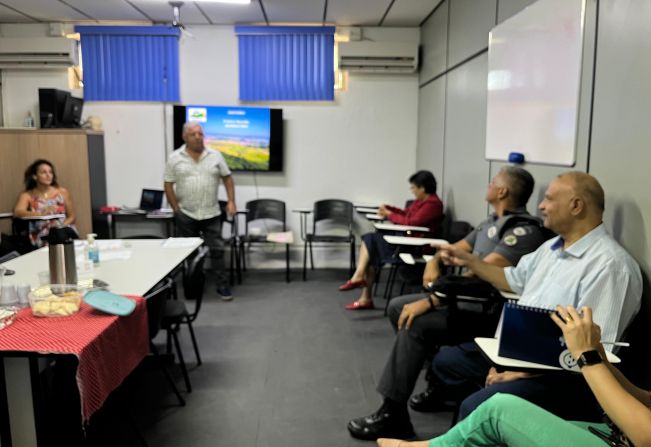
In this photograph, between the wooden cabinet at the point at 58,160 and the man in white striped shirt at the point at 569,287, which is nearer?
the man in white striped shirt at the point at 569,287

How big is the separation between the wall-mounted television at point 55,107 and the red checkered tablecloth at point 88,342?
4181 millimetres

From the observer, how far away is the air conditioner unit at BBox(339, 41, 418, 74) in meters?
5.96

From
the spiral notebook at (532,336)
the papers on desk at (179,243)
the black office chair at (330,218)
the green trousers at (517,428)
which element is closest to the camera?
the green trousers at (517,428)

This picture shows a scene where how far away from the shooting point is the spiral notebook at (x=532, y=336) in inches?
65.1

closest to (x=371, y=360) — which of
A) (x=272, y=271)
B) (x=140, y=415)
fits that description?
(x=140, y=415)

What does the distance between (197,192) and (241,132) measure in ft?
4.42

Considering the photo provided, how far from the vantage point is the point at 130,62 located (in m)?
6.08

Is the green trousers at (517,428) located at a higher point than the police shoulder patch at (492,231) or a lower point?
lower

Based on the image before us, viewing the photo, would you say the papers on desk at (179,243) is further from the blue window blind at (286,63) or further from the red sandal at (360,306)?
the blue window blind at (286,63)

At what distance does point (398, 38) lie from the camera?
607 centimetres

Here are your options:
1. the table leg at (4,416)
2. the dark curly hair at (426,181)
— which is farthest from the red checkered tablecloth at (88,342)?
the dark curly hair at (426,181)

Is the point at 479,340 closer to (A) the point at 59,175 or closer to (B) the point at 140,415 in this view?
(B) the point at 140,415

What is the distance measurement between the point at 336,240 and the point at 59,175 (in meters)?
3.08

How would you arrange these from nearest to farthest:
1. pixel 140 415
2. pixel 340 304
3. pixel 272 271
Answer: pixel 140 415, pixel 340 304, pixel 272 271
